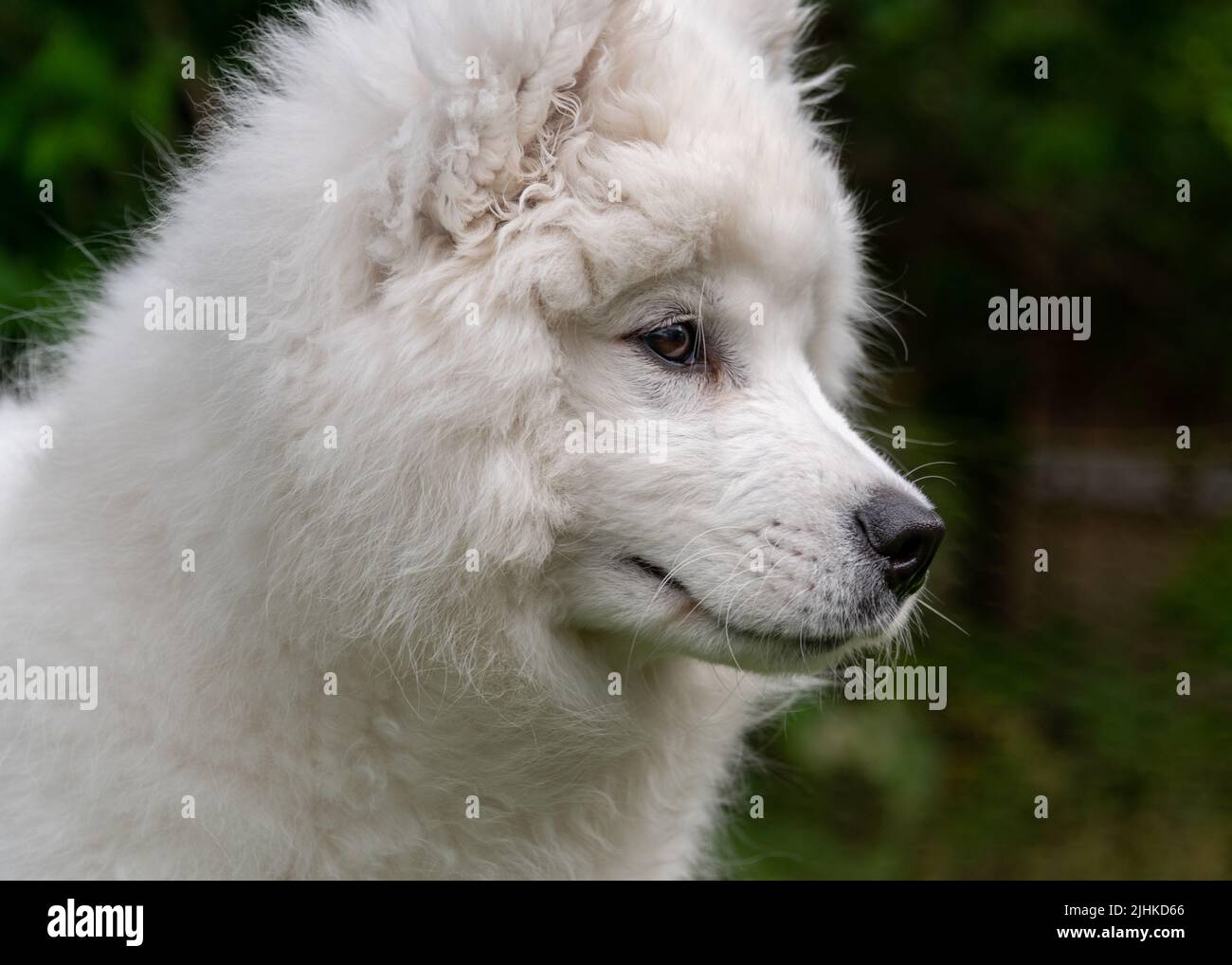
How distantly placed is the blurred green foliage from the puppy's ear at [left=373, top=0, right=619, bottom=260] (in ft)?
7.72

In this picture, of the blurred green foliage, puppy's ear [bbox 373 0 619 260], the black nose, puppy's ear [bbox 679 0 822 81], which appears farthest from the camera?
the blurred green foliage

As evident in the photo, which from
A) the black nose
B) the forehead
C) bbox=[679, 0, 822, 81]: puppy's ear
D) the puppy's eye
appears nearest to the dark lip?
the black nose

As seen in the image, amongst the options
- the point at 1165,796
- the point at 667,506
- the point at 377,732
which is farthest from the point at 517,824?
the point at 1165,796

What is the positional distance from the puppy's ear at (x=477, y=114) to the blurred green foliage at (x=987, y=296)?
7.72ft

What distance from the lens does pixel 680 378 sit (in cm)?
295

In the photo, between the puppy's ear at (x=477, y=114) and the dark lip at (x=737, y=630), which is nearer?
the puppy's ear at (x=477, y=114)

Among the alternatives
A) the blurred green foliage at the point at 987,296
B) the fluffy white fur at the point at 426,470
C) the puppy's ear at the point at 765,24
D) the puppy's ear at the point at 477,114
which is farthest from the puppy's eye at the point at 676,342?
the blurred green foliage at the point at 987,296

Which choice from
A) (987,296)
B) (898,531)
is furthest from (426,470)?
(987,296)

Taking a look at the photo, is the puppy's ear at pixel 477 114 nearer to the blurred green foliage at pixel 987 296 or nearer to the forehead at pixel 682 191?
the forehead at pixel 682 191

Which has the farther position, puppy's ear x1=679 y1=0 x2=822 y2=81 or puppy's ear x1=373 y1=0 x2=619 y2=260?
puppy's ear x1=679 y1=0 x2=822 y2=81

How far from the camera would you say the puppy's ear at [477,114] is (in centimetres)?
270

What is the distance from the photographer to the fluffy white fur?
273 centimetres

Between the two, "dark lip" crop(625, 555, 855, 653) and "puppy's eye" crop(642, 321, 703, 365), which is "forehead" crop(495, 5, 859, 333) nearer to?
"puppy's eye" crop(642, 321, 703, 365)

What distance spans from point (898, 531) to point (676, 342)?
2.13 feet
